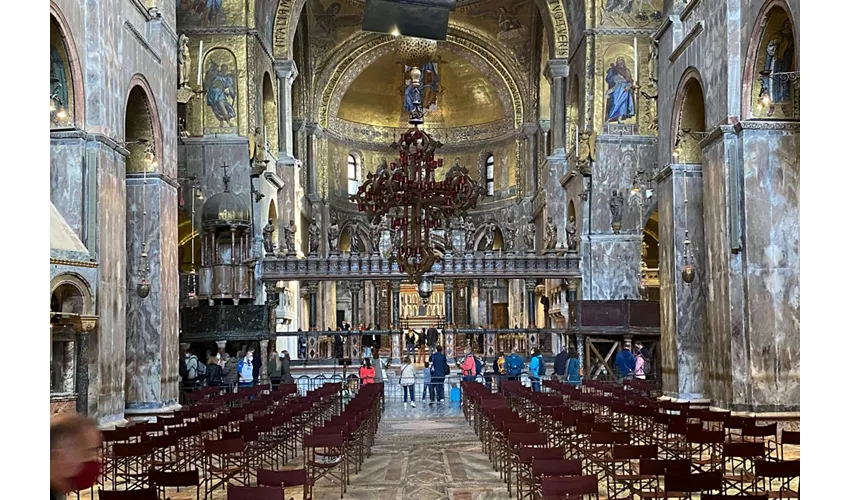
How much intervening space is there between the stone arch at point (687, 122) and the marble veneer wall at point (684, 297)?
26 cm

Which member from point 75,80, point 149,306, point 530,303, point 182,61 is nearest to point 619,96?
point 182,61

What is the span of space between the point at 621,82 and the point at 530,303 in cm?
1371

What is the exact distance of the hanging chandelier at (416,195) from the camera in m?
19.4

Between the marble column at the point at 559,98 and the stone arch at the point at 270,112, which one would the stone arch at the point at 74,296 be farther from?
the marble column at the point at 559,98

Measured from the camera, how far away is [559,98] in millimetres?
34500

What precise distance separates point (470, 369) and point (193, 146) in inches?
429

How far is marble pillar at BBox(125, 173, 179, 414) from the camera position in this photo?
18016mm

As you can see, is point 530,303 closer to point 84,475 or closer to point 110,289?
point 110,289

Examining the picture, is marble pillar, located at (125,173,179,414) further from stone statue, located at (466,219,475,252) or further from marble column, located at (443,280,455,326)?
marble column, located at (443,280,455,326)

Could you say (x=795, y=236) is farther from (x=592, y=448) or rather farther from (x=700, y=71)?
(x=592, y=448)

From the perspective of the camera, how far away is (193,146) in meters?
28.7

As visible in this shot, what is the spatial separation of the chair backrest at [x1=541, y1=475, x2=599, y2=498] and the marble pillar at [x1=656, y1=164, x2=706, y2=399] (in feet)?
35.3

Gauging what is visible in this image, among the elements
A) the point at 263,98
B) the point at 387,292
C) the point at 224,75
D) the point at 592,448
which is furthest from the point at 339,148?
the point at 592,448

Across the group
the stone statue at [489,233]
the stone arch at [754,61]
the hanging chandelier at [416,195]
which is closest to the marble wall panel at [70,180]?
the hanging chandelier at [416,195]
